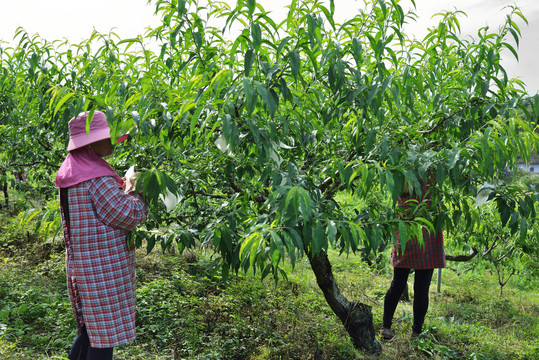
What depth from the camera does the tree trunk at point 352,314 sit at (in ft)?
9.10

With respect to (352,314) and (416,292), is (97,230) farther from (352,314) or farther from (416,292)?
(416,292)

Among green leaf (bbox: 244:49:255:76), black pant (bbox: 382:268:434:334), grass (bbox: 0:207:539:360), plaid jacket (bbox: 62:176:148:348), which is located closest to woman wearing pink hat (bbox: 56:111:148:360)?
plaid jacket (bbox: 62:176:148:348)

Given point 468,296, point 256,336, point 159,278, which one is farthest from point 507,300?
point 159,278

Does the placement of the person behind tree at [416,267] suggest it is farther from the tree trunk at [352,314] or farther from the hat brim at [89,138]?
the hat brim at [89,138]

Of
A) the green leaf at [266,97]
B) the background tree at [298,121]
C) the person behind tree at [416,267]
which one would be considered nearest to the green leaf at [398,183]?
the background tree at [298,121]

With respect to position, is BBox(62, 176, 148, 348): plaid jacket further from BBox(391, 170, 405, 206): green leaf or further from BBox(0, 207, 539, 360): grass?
BBox(391, 170, 405, 206): green leaf

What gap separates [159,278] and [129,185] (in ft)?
7.98

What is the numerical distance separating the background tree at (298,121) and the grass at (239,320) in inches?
17.9

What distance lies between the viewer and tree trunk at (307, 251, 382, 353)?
2.77 metres

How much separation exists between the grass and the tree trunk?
8 centimetres

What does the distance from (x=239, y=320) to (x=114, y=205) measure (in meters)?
1.63

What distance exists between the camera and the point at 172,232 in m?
1.96

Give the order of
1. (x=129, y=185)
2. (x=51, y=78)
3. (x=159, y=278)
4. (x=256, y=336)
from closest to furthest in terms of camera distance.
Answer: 1. (x=129, y=185)
2. (x=51, y=78)
3. (x=256, y=336)
4. (x=159, y=278)

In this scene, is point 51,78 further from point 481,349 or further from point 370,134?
point 481,349
